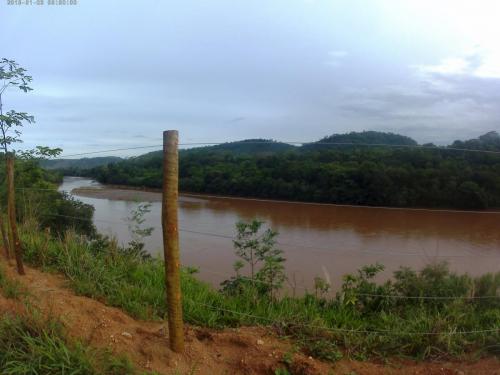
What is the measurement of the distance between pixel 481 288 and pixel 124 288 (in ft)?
9.25

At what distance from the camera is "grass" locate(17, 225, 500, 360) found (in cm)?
224

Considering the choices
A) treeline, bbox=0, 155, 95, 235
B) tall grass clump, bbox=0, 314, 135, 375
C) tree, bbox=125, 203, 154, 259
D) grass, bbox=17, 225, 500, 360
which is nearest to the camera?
tall grass clump, bbox=0, 314, 135, 375

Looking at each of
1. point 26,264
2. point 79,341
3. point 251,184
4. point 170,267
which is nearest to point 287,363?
point 170,267

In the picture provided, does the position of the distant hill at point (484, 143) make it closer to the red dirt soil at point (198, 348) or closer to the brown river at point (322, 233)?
the brown river at point (322, 233)

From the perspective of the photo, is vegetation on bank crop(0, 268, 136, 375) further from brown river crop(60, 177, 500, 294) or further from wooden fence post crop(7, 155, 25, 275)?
brown river crop(60, 177, 500, 294)

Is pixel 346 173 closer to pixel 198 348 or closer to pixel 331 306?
pixel 331 306

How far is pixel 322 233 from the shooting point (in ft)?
29.2

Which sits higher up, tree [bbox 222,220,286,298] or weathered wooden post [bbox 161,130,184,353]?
weathered wooden post [bbox 161,130,184,353]

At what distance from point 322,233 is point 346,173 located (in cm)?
417

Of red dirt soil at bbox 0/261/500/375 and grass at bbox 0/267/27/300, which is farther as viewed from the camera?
grass at bbox 0/267/27/300

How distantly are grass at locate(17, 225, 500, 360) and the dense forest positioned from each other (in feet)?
3.90

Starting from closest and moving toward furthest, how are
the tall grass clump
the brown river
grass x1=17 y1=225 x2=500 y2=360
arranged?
the tall grass clump, grass x1=17 y1=225 x2=500 y2=360, the brown river

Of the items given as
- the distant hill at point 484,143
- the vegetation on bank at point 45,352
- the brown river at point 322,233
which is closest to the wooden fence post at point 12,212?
the vegetation on bank at point 45,352

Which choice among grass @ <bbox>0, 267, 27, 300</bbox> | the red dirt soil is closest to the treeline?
grass @ <bbox>0, 267, 27, 300</bbox>
